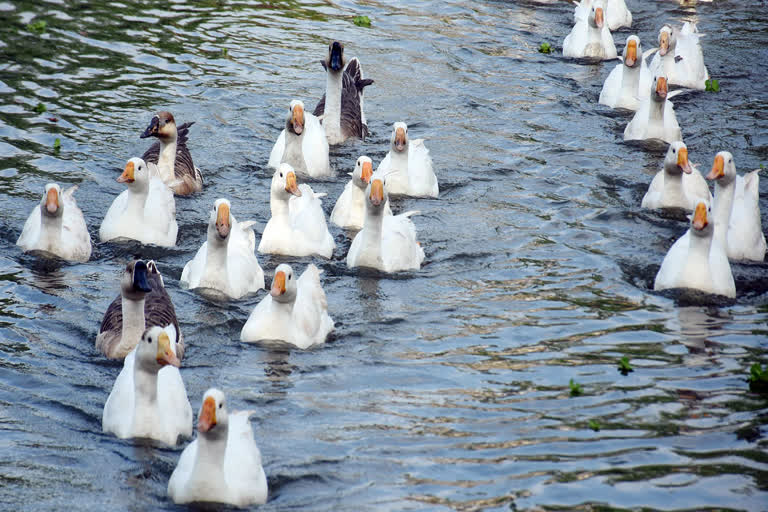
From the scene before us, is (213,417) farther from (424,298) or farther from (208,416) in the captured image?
(424,298)

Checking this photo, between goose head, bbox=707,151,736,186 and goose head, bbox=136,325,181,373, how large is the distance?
6464 mm

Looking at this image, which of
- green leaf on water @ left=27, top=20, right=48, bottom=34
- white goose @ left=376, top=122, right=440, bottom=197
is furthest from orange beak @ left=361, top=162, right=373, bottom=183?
green leaf on water @ left=27, top=20, right=48, bottom=34

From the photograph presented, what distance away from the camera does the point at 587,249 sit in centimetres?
1193

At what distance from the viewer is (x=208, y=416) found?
7047 mm

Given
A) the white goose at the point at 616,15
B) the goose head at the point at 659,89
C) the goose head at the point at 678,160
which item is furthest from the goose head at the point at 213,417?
the white goose at the point at 616,15

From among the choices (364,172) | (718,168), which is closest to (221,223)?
(364,172)

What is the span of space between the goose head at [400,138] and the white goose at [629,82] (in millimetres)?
5263

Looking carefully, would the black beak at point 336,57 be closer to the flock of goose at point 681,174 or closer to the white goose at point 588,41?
the flock of goose at point 681,174

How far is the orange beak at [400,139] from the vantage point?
13234 millimetres

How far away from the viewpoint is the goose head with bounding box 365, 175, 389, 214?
37.1ft

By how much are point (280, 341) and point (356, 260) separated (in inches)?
84.8

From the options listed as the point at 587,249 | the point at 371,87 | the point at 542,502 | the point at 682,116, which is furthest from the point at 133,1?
the point at 542,502

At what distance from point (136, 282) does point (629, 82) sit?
10.6 metres

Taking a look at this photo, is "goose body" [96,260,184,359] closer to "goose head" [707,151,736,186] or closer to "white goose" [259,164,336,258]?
"white goose" [259,164,336,258]
